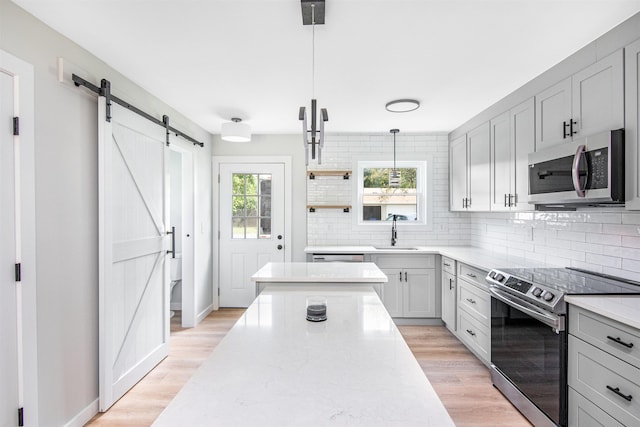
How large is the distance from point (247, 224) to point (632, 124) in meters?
3.90

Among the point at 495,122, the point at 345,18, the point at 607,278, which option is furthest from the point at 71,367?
the point at 495,122

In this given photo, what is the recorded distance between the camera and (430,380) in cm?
270

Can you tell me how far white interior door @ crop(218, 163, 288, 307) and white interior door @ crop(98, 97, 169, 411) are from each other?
145cm

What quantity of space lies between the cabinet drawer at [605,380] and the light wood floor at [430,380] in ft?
2.03

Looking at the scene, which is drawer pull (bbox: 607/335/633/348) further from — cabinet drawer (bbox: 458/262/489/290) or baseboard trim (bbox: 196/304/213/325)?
baseboard trim (bbox: 196/304/213/325)

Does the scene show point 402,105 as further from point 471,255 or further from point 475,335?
point 475,335

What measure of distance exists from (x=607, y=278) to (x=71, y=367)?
3409 mm

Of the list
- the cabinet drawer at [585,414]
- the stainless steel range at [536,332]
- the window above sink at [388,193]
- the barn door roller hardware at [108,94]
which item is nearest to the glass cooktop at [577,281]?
the stainless steel range at [536,332]

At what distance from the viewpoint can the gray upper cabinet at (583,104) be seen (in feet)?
6.15

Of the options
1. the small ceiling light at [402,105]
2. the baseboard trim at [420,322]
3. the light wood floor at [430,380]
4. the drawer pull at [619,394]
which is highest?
the small ceiling light at [402,105]

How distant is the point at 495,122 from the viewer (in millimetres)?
3230

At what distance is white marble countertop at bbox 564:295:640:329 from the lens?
4.84 feet

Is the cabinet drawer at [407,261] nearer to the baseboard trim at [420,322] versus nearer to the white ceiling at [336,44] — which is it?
the baseboard trim at [420,322]

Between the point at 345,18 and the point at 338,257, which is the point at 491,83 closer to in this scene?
the point at 345,18
